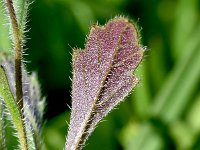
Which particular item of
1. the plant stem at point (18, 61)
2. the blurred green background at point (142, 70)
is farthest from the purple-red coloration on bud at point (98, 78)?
the blurred green background at point (142, 70)

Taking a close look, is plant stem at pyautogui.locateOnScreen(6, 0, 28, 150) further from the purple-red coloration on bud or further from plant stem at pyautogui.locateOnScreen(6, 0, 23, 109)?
the purple-red coloration on bud

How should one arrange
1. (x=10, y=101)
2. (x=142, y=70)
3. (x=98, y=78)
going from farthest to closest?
(x=142, y=70), (x=98, y=78), (x=10, y=101)

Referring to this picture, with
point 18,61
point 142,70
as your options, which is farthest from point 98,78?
point 142,70

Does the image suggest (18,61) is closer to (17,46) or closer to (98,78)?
(17,46)

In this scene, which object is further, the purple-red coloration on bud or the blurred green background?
the blurred green background

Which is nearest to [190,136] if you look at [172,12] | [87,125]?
[172,12]

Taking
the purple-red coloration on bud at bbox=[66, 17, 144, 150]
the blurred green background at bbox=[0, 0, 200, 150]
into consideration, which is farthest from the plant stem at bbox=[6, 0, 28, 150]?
the blurred green background at bbox=[0, 0, 200, 150]
